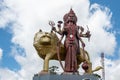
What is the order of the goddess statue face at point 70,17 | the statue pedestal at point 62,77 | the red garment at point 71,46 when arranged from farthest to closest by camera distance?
the goddess statue face at point 70,17 < the red garment at point 71,46 < the statue pedestal at point 62,77

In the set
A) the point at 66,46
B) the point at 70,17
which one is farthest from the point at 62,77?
the point at 70,17

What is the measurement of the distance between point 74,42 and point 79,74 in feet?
5.00

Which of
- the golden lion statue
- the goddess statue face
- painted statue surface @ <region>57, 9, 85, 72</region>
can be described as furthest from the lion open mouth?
the goddess statue face

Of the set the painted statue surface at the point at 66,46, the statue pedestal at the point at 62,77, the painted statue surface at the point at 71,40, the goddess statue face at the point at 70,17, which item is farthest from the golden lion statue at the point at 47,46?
the goddess statue face at the point at 70,17

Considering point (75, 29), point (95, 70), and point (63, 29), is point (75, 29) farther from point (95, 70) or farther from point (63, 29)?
point (95, 70)

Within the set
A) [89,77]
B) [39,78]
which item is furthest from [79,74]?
[39,78]

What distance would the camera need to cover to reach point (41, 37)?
1866 cm

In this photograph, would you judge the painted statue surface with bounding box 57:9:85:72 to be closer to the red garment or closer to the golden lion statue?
the red garment

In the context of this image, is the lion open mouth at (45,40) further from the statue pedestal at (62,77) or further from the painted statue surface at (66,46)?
the statue pedestal at (62,77)

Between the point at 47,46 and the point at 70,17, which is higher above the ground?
the point at 70,17

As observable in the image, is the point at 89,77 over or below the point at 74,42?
below

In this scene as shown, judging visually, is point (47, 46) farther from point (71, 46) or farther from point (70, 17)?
point (70, 17)

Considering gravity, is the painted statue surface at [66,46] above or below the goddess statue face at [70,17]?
below

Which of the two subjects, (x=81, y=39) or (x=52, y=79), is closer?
(x=52, y=79)
